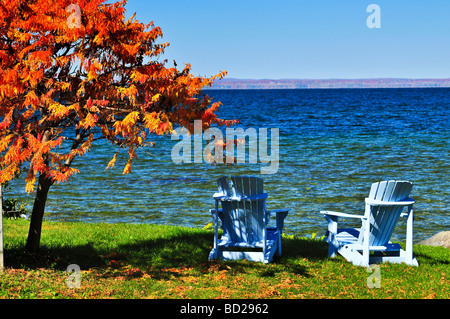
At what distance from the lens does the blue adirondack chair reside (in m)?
7.60

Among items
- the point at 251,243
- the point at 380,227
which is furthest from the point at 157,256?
the point at 380,227

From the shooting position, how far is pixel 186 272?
727cm

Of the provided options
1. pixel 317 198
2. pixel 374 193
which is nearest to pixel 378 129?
pixel 317 198

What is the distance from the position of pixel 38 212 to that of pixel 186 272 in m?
2.34

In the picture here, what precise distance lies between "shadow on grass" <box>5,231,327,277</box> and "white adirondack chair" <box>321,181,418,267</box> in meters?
0.49

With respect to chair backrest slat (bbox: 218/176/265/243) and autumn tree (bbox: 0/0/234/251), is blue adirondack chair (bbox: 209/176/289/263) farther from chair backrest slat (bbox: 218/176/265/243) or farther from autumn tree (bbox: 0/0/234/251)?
autumn tree (bbox: 0/0/234/251)

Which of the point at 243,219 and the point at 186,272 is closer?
the point at 186,272

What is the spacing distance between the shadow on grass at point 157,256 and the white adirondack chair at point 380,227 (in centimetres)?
49

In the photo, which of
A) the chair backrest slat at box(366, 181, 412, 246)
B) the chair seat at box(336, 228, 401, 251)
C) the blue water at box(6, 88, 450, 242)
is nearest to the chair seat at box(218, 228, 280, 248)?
the chair seat at box(336, 228, 401, 251)

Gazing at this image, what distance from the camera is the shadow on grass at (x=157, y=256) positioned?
752cm

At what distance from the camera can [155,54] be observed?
6.71m

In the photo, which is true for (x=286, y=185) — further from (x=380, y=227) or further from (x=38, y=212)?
(x=38, y=212)
